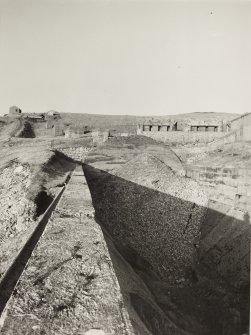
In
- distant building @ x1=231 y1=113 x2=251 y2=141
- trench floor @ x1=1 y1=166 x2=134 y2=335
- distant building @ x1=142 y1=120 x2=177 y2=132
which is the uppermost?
A: distant building @ x1=142 y1=120 x2=177 y2=132

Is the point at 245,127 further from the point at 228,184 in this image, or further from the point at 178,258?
the point at 178,258

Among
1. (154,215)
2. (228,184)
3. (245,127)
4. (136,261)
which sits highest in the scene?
(245,127)

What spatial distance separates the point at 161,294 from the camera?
18.3 ft

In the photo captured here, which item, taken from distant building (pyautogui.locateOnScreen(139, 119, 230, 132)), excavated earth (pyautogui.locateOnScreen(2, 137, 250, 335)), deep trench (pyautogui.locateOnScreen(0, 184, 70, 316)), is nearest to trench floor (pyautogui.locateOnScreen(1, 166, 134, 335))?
excavated earth (pyautogui.locateOnScreen(2, 137, 250, 335))

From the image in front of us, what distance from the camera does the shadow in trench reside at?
16.1 ft

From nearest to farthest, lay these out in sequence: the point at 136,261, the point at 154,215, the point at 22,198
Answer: the point at 136,261, the point at 22,198, the point at 154,215

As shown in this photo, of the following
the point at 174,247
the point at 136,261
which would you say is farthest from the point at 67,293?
the point at 174,247

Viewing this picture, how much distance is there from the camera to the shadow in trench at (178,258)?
492 centimetres

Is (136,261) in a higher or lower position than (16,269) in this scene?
lower

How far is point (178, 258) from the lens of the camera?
23.0 ft

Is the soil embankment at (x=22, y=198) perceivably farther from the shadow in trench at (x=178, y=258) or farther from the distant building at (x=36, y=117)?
the distant building at (x=36, y=117)

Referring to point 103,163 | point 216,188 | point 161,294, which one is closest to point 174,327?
point 161,294

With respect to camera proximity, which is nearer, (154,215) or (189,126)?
(154,215)

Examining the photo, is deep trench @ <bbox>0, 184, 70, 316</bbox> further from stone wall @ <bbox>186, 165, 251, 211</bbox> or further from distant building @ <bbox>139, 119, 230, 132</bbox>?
distant building @ <bbox>139, 119, 230, 132</bbox>
